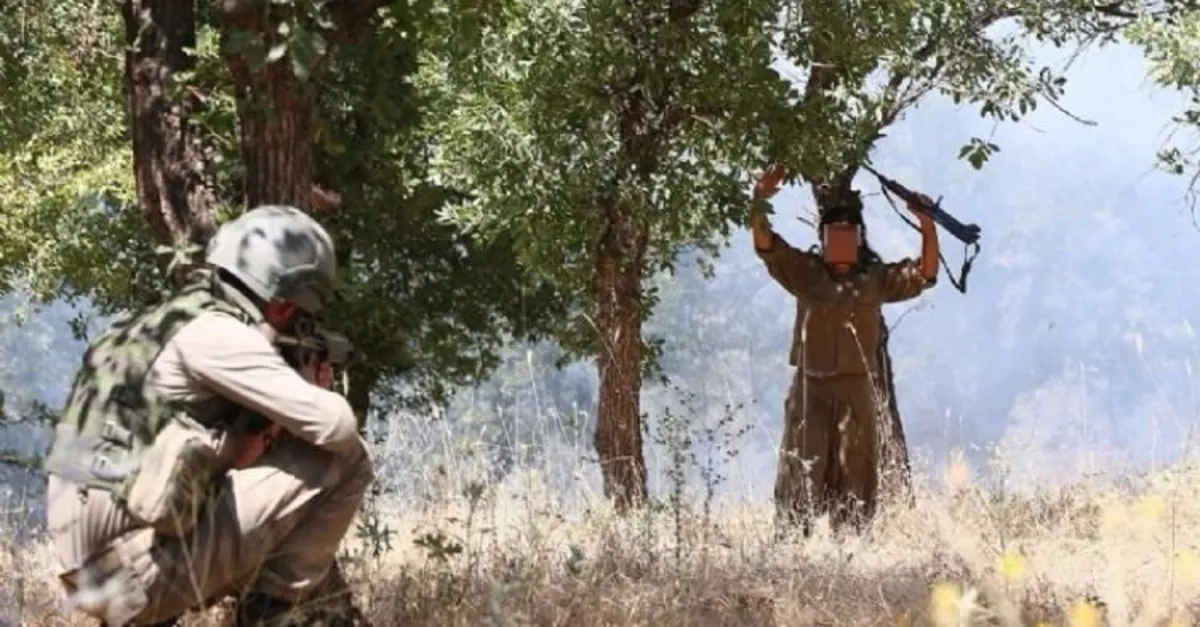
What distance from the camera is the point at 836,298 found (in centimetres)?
768

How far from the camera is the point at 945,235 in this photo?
856cm

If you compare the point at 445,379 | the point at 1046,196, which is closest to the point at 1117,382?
the point at 1046,196

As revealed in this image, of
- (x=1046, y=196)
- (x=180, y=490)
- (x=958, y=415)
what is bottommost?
(x=180, y=490)

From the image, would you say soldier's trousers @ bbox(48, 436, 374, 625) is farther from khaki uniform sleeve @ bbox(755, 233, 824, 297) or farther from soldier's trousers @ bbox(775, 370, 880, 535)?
soldier's trousers @ bbox(775, 370, 880, 535)

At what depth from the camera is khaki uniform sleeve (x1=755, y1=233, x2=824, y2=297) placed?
300 inches

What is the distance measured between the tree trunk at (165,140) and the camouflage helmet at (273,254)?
59 cm

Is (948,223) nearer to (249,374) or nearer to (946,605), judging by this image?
(249,374)

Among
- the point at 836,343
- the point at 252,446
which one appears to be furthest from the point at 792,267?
the point at 252,446

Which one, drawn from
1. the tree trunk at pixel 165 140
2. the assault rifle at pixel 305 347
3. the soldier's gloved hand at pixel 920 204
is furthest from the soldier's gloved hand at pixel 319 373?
the soldier's gloved hand at pixel 920 204

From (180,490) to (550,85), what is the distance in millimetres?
5606

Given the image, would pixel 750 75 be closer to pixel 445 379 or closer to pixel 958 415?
pixel 958 415

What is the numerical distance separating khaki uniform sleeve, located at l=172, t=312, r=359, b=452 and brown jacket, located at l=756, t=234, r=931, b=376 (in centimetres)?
451

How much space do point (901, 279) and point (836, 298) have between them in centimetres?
36

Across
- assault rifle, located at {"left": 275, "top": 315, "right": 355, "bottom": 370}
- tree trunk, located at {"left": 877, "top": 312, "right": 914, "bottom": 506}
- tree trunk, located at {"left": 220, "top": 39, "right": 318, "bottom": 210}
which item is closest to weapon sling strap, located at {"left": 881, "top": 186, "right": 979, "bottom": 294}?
tree trunk, located at {"left": 877, "top": 312, "right": 914, "bottom": 506}
